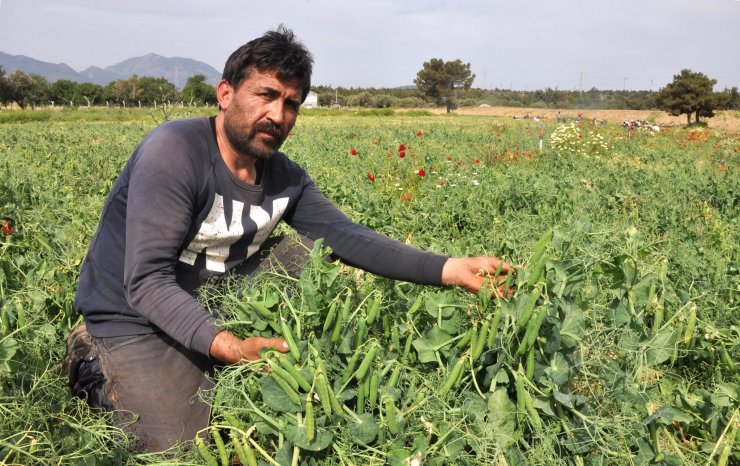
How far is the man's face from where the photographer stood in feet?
7.73

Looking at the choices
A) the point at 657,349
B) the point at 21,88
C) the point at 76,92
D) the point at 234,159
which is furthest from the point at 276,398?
the point at 76,92

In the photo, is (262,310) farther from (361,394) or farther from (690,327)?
(690,327)

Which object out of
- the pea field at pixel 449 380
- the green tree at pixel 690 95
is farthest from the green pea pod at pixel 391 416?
the green tree at pixel 690 95

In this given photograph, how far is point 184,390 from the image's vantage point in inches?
92.0

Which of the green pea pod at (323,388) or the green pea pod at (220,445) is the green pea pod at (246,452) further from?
the green pea pod at (323,388)

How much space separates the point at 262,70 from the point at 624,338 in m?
1.68

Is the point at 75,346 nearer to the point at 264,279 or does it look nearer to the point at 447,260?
the point at 264,279

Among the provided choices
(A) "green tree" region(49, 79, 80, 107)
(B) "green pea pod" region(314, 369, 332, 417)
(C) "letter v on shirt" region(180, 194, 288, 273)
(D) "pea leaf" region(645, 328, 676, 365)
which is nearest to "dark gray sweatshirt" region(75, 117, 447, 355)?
(C) "letter v on shirt" region(180, 194, 288, 273)

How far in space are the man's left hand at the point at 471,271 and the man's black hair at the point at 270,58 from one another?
40.3 inches

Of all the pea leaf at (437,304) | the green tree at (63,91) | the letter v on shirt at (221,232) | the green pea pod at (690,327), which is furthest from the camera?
the green tree at (63,91)

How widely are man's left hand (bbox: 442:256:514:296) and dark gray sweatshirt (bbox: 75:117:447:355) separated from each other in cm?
6

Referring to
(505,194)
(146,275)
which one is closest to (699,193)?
(505,194)

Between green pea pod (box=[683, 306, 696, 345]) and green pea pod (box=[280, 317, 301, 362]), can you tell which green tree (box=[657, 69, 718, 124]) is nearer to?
green pea pod (box=[683, 306, 696, 345])

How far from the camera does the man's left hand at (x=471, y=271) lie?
2082mm
